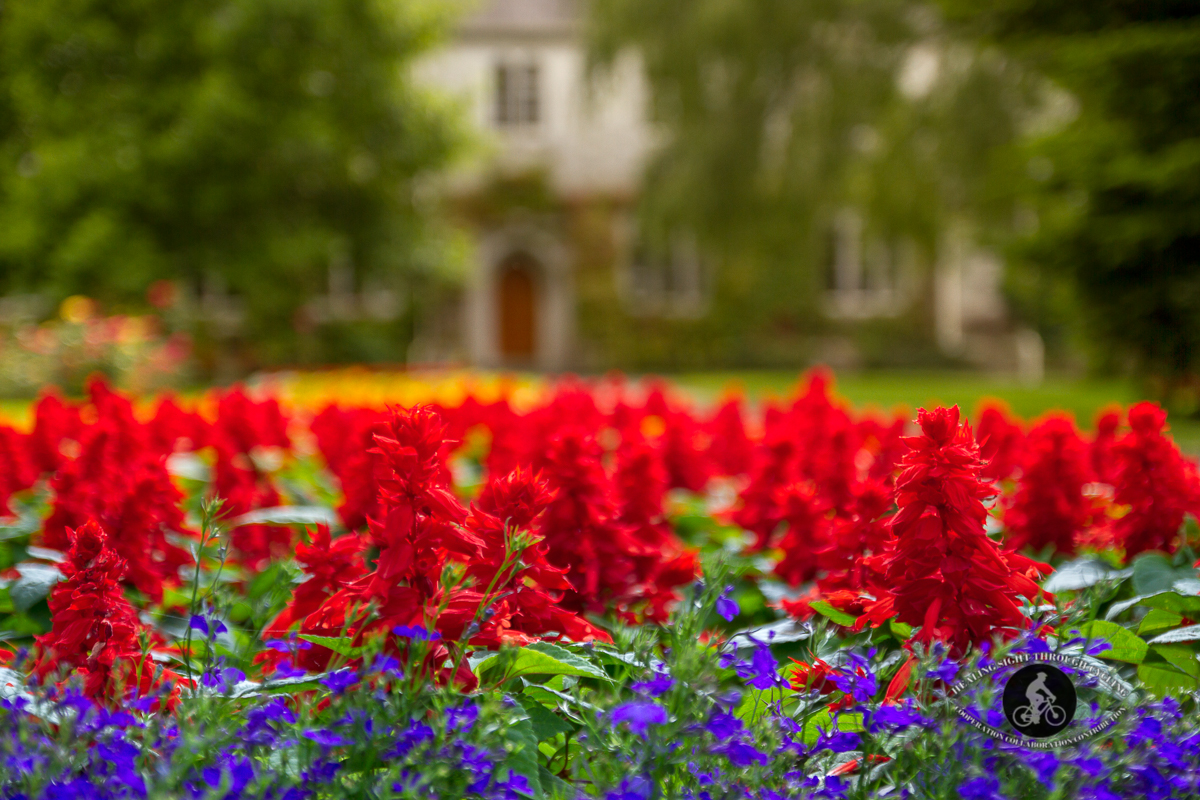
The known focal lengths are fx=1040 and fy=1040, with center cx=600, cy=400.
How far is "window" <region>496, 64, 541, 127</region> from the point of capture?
76.1 feet

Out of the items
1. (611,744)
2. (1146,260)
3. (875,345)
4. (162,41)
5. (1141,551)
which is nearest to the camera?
(611,744)

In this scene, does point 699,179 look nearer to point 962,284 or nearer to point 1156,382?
point 1156,382

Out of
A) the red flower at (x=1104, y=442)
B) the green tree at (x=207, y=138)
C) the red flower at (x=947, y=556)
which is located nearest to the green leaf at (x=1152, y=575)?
the red flower at (x=947, y=556)

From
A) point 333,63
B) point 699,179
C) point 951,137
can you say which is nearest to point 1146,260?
point 951,137

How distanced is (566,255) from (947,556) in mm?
21810

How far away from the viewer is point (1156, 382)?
9.39 metres

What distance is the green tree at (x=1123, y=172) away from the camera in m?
6.32

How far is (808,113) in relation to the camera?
40.2ft

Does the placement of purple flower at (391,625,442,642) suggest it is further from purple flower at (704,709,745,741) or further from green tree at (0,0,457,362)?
green tree at (0,0,457,362)

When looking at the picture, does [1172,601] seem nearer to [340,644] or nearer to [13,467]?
[340,644]

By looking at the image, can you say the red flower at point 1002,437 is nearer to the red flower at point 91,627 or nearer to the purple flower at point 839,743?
the purple flower at point 839,743

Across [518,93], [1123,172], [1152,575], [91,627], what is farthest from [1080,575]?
[518,93]

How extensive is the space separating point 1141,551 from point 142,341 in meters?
12.0

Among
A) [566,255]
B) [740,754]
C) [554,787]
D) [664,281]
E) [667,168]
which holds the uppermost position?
[667,168]
